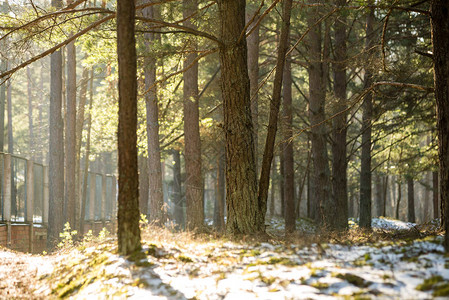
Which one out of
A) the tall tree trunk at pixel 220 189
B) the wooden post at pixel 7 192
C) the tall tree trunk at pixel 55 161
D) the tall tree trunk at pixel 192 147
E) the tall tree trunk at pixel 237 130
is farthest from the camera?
the tall tree trunk at pixel 220 189

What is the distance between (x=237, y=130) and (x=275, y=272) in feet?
11.8

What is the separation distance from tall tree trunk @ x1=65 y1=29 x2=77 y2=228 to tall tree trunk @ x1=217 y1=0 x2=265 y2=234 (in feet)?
37.1

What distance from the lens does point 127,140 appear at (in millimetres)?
6270

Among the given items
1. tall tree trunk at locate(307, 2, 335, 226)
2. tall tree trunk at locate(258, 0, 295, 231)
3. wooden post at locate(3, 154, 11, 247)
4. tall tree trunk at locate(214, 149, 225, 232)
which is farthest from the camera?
tall tree trunk at locate(214, 149, 225, 232)

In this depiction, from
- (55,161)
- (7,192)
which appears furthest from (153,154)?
(55,161)

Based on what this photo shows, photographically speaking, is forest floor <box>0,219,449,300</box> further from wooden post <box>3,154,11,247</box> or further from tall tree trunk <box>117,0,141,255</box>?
wooden post <box>3,154,11,247</box>

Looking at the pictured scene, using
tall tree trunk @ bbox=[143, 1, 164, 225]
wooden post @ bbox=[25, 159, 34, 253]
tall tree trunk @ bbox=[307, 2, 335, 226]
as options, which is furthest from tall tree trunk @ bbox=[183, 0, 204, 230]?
wooden post @ bbox=[25, 159, 34, 253]

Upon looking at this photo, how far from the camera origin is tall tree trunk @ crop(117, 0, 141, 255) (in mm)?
6254

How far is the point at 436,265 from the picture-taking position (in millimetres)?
4656

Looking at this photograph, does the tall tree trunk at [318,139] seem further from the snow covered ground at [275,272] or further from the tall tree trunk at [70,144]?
the tall tree trunk at [70,144]

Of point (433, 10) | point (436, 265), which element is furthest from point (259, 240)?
point (433, 10)

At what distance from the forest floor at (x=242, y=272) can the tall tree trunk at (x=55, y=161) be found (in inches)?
373

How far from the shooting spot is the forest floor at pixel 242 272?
4.42 meters

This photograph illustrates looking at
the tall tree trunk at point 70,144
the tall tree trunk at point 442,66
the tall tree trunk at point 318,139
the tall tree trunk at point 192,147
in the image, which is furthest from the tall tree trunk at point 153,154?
the tall tree trunk at point 442,66
